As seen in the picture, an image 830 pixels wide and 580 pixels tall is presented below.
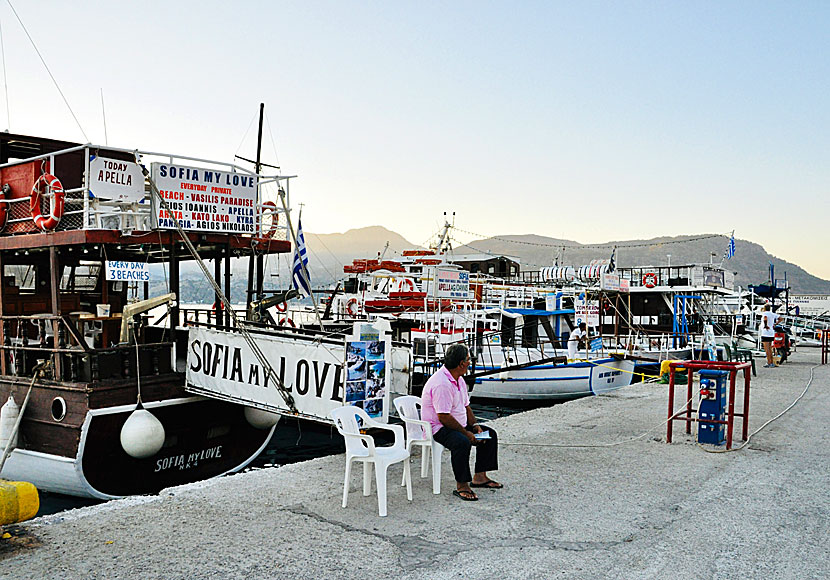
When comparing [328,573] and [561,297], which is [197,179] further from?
[561,297]

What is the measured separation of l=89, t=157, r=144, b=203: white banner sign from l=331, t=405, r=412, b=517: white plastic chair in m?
5.58

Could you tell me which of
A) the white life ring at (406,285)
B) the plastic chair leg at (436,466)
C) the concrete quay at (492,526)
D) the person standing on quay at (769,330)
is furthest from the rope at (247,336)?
the person standing on quay at (769,330)

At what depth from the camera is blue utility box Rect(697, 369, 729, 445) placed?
28.8 ft

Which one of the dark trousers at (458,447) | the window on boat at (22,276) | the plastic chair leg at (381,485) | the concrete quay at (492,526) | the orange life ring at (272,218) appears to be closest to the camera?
the concrete quay at (492,526)

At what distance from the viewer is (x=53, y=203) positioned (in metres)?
9.88

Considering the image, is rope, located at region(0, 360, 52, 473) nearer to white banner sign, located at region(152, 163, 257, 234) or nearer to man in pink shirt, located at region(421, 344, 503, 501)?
white banner sign, located at region(152, 163, 257, 234)

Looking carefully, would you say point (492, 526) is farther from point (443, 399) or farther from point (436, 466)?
point (443, 399)

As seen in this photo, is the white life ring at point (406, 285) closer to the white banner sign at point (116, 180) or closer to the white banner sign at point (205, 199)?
the white banner sign at point (205, 199)

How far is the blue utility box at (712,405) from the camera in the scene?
8.79 metres

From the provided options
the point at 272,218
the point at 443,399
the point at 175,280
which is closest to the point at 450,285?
the point at 272,218

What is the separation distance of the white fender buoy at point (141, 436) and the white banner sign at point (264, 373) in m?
0.99

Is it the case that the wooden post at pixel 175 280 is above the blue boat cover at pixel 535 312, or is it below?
above

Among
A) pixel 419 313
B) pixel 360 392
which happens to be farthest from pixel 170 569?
pixel 419 313

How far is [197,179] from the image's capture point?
34.9 feet
